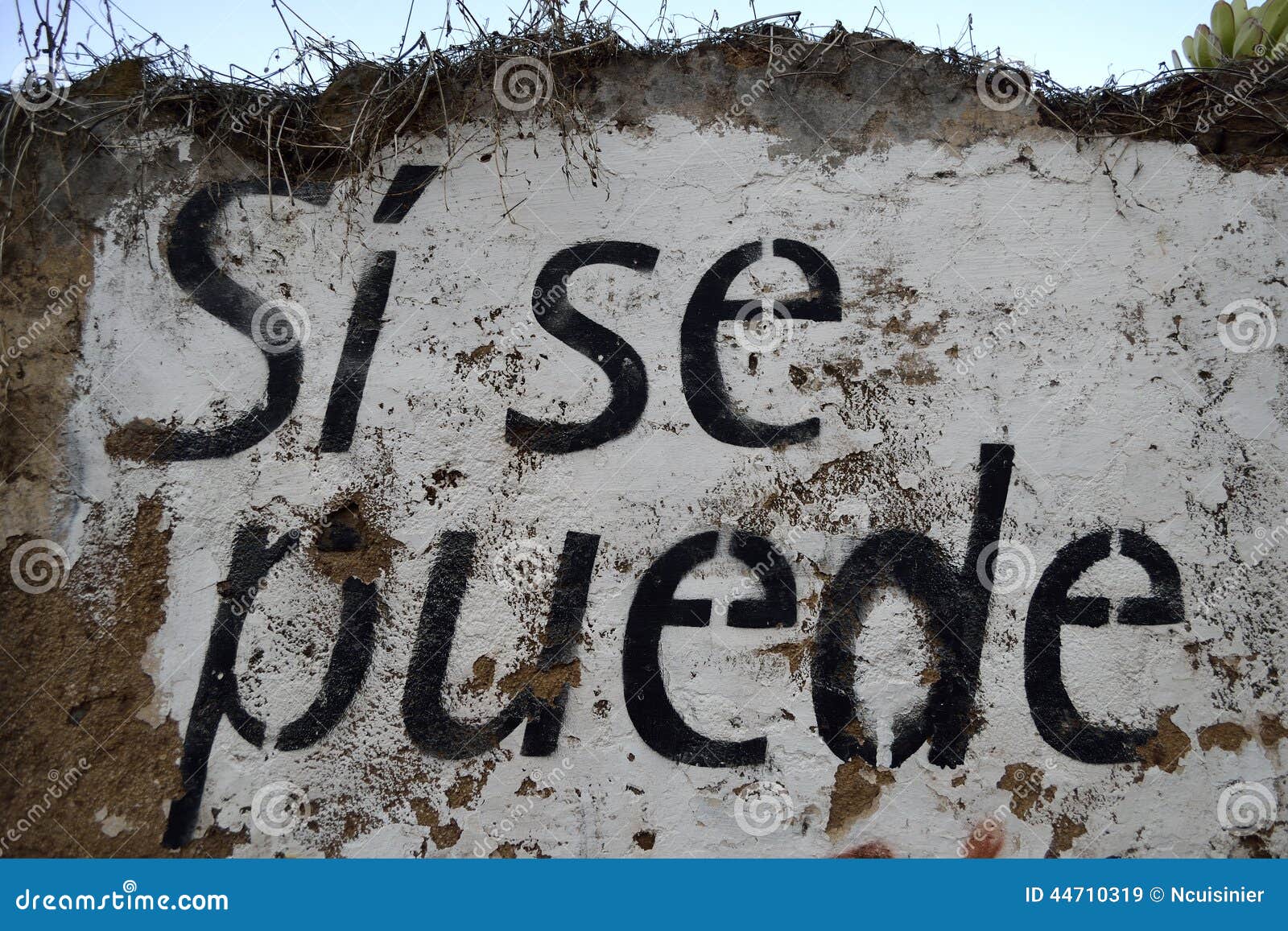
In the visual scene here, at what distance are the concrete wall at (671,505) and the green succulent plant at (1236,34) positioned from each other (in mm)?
509

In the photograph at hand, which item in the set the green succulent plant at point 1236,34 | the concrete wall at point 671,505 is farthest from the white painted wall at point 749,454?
the green succulent plant at point 1236,34

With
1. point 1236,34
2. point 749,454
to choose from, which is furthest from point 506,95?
point 1236,34

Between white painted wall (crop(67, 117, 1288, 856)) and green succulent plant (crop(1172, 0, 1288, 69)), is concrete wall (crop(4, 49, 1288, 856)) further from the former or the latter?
green succulent plant (crop(1172, 0, 1288, 69))

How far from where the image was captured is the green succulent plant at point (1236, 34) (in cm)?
279

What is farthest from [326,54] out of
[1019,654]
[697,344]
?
[1019,654]

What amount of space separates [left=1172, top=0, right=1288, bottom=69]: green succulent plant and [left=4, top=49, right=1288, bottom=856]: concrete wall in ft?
1.67

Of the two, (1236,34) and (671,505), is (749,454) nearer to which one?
(671,505)

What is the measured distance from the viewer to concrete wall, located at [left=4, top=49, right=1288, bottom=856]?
96.7 inches

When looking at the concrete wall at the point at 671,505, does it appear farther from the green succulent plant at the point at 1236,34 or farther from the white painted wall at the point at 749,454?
the green succulent plant at the point at 1236,34

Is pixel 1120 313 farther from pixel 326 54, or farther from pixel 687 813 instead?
pixel 326 54

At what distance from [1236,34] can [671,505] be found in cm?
295

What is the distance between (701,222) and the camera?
2.77m

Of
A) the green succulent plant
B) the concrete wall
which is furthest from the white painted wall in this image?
the green succulent plant

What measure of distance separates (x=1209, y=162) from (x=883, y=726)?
242 cm
